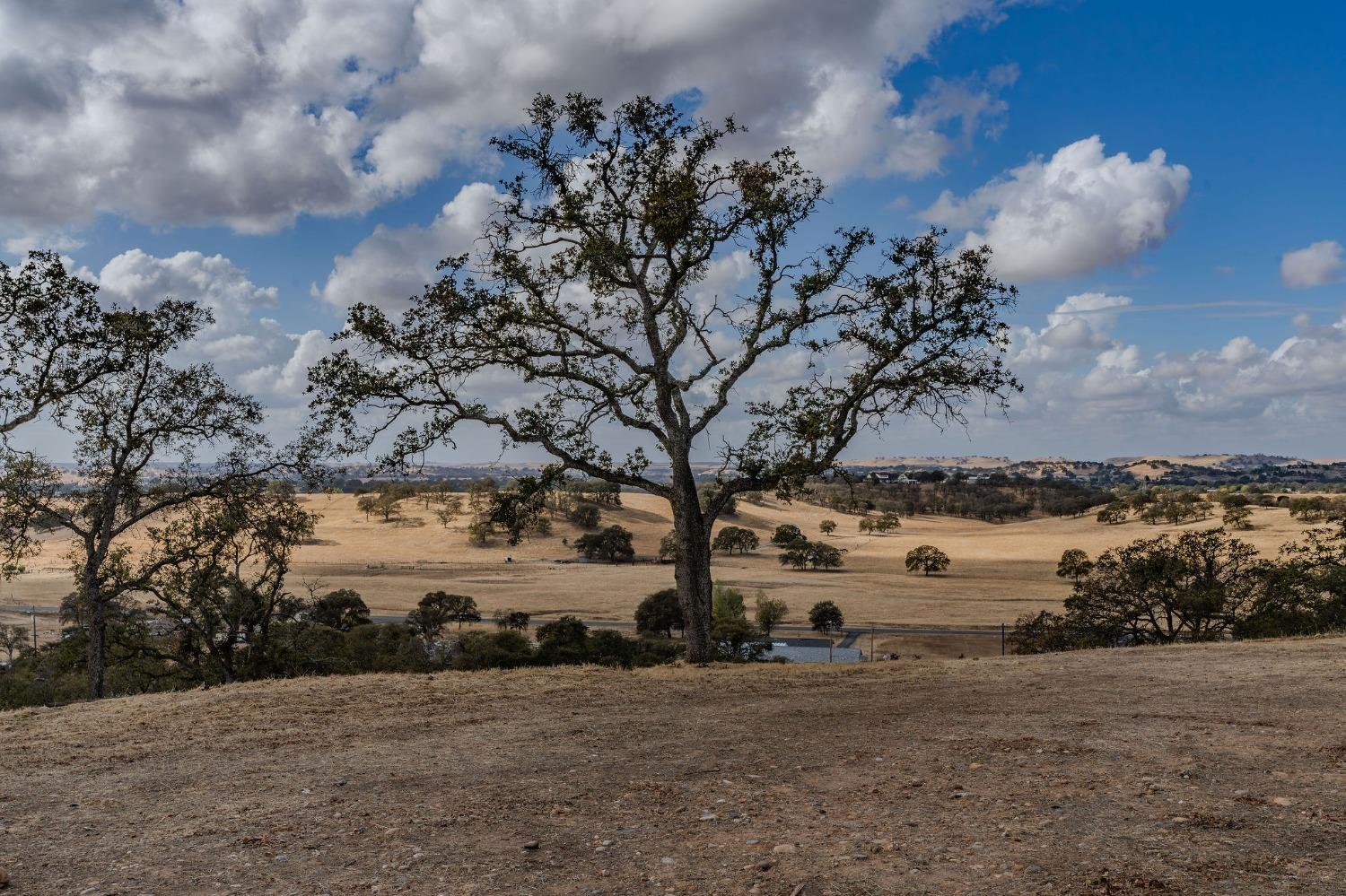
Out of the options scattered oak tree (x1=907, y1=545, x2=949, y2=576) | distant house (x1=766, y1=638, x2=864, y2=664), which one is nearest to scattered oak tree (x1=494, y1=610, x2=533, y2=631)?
distant house (x1=766, y1=638, x2=864, y2=664)

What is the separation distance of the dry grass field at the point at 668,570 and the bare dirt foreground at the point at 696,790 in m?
45.4

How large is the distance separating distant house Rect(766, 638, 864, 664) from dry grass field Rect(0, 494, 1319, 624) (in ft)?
35.0

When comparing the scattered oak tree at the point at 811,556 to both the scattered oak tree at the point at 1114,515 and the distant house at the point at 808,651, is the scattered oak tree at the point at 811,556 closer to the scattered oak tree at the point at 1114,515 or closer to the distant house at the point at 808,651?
the scattered oak tree at the point at 1114,515

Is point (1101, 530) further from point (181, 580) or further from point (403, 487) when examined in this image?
point (181, 580)

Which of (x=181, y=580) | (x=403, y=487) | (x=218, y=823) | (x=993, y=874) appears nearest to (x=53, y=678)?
(x=181, y=580)

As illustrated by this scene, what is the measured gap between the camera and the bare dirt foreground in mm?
5797

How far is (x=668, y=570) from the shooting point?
89750 millimetres

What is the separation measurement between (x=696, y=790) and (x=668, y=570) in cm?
8252

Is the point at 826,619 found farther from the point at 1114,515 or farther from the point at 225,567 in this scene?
the point at 1114,515

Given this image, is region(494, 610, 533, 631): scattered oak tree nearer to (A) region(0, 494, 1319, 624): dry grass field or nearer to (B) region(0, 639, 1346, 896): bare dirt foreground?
(A) region(0, 494, 1319, 624): dry grass field

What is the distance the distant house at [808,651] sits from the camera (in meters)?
39.4

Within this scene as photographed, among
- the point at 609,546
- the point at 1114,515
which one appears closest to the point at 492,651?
the point at 609,546

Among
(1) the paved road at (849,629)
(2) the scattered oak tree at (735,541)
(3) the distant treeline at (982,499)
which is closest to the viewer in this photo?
(1) the paved road at (849,629)

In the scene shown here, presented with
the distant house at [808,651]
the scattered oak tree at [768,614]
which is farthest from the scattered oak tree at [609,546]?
the distant house at [808,651]
